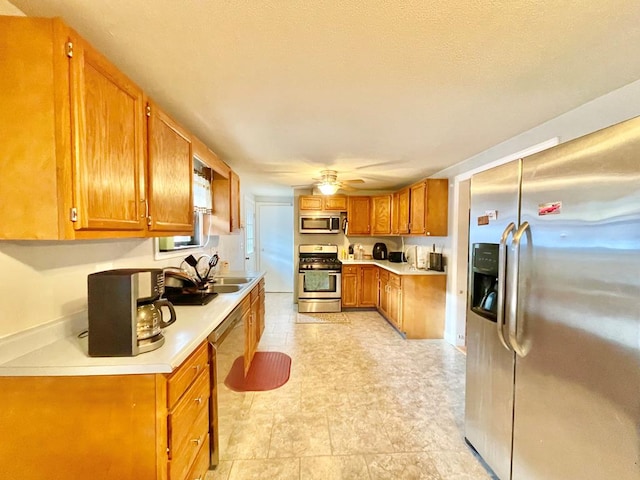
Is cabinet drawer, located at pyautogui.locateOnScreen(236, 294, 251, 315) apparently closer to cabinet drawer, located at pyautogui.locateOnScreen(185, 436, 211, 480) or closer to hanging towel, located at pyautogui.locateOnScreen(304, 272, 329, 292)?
cabinet drawer, located at pyautogui.locateOnScreen(185, 436, 211, 480)

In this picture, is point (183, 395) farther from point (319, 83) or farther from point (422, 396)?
point (422, 396)

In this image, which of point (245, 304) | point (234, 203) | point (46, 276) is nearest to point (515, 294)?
point (245, 304)

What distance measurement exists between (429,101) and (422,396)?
7.81ft

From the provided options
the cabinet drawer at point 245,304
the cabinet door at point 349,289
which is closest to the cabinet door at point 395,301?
the cabinet door at point 349,289

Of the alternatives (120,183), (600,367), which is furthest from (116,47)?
(600,367)

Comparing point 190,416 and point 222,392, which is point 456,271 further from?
point 190,416

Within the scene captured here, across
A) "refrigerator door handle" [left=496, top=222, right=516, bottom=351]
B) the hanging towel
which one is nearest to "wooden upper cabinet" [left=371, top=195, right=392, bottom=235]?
the hanging towel

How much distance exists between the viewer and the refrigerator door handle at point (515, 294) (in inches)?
52.2

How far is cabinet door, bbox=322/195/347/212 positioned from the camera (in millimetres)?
4973

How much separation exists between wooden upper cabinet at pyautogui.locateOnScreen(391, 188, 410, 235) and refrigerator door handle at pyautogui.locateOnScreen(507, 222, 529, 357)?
2.76 m

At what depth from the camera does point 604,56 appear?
129cm

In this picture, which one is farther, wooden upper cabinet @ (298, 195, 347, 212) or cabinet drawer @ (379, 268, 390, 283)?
wooden upper cabinet @ (298, 195, 347, 212)

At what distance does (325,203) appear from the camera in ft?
16.3

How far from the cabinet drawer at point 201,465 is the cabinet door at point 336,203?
13.0 feet
